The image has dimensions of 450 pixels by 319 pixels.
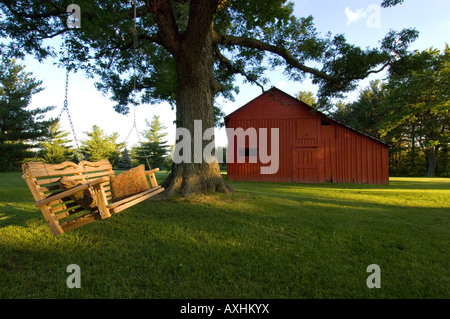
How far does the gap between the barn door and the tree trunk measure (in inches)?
456

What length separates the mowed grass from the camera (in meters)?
2.42

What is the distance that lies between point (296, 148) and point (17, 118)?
31.9 m

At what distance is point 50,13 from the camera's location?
7.89 m

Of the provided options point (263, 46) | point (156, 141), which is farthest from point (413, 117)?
point (156, 141)

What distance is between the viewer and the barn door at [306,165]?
17.8 meters

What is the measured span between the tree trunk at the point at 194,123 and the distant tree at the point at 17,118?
30735 millimetres

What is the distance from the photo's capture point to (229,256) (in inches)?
125

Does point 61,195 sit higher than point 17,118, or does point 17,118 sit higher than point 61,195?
point 17,118

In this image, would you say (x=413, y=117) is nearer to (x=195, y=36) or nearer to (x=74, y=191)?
(x=195, y=36)

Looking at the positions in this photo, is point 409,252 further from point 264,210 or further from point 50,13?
point 50,13

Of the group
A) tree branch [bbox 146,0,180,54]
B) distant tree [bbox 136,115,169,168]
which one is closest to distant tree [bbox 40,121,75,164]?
distant tree [bbox 136,115,169,168]
